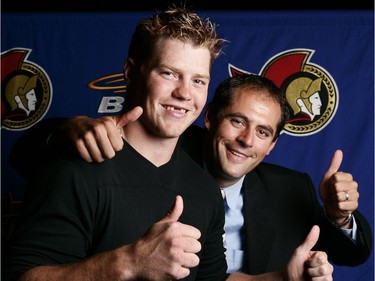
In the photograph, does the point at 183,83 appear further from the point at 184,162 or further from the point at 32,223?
the point at 32,223

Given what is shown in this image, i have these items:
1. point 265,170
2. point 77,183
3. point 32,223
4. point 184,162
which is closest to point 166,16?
point 184,162

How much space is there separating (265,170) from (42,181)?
1020 mm

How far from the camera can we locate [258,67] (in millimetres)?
2297

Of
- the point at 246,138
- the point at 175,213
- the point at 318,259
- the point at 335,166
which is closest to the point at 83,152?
the point at 175,213

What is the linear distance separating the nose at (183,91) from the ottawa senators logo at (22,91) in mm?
1258

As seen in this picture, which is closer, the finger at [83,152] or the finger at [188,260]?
the finger at [188,260]

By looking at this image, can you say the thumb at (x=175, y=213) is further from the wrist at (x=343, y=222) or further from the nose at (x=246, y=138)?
the wrist at (x=343, y=222)

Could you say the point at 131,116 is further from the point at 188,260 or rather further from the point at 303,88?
the point at 303,88

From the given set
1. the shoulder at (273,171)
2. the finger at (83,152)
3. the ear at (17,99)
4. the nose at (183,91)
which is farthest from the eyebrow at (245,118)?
the ear at (17,99)

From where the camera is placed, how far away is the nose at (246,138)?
1757mm

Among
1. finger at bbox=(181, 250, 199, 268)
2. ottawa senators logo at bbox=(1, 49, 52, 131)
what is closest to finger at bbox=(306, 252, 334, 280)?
finger at bbox=(181, 250, 199, 268)

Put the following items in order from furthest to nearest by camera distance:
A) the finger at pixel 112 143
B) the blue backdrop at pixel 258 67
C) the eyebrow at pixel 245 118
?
the blue backdrop at pixel 258 67 → the eyebrow at pixel 245 118 → the finger at pixel 112 143

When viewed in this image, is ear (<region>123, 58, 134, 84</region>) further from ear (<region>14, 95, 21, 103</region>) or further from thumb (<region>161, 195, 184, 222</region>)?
ear (<region>14, 95, 21, 103</region>)

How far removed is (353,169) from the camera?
2.20 metres
